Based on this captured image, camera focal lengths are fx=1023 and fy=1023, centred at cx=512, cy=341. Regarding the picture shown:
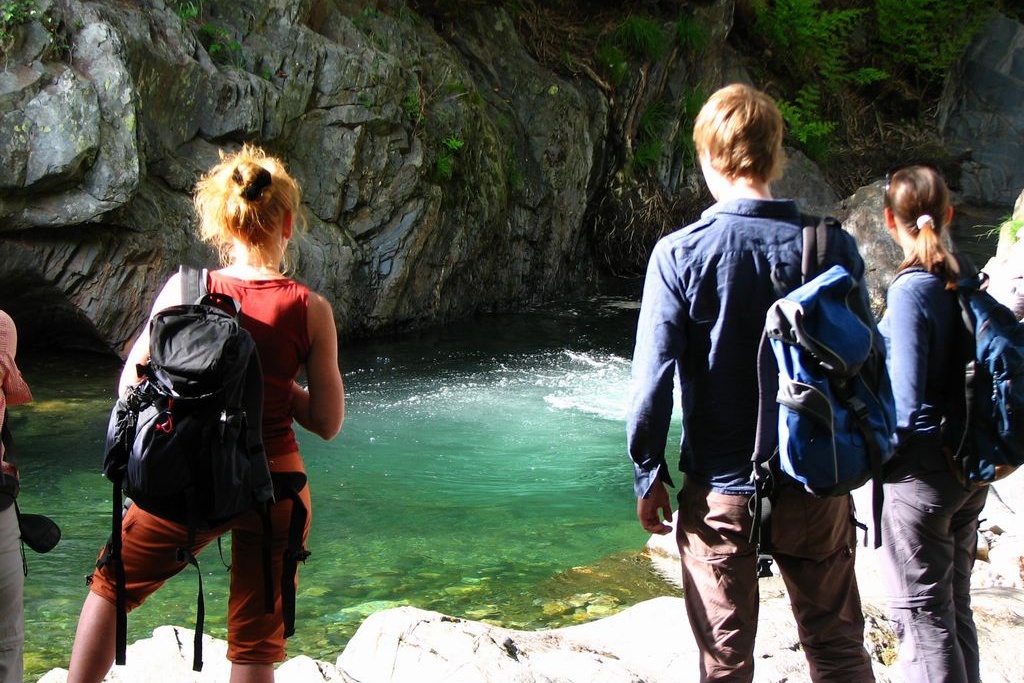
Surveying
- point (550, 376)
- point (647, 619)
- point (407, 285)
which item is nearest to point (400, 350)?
point (407, 285)

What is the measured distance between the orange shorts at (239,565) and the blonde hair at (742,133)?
Result: 1329mm

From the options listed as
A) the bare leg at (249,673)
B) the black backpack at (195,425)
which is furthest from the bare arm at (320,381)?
the bare leg at (249,673)

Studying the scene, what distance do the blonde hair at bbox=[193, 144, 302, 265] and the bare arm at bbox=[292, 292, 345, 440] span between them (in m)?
0.20

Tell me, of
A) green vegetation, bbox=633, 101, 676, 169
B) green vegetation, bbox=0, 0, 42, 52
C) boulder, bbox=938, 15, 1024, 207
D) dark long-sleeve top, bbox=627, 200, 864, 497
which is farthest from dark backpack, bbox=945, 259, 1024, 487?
boulder, bbox=938, 15, 1024, 207

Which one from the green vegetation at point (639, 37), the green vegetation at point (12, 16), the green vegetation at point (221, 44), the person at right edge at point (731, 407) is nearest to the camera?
the person at right edge at point (731, 407)

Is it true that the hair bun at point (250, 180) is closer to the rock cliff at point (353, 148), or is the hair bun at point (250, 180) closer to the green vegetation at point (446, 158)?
the rock cliff at point (353, 148)

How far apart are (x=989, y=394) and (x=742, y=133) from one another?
1.01 m

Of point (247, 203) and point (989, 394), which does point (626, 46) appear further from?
point (247, 203)

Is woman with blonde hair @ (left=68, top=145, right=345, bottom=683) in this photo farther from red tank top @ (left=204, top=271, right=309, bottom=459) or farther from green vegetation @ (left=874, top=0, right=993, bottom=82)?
green vegetation @ (left=874, top=0, right=993, bottom=82)

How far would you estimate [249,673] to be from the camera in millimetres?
2514

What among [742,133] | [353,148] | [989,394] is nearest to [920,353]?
[989,394]

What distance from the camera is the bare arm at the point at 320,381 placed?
2514 mm

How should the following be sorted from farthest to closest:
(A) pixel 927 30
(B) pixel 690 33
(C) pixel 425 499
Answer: (A) pixel 927 30 < (B) pixel 690 33 < (C) pixel 425 499

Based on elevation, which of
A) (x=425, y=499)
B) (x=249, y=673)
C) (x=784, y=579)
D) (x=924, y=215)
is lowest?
(x=425, y=499)
